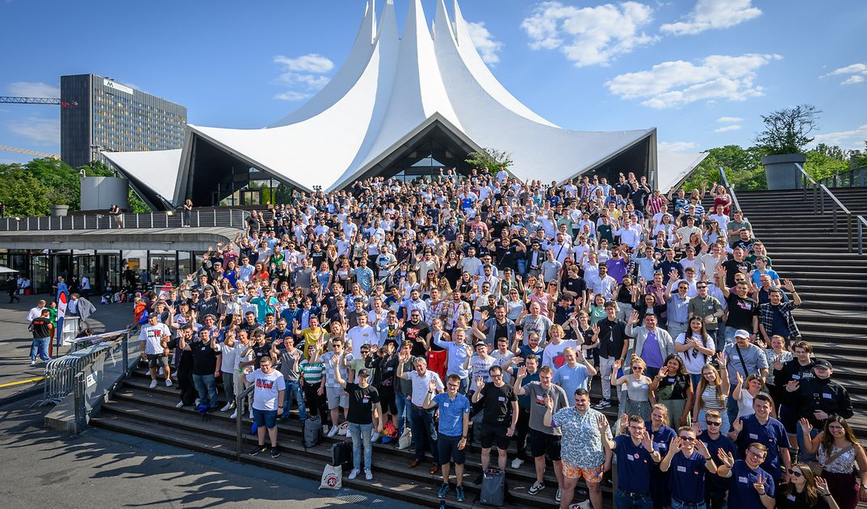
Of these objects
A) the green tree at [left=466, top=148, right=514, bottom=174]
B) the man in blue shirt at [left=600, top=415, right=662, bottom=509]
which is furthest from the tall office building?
the man in blue shirt at [left=600, top=415, right=662, bottom=509]

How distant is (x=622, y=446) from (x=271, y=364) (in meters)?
4.81

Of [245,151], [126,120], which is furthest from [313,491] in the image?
[126,120]

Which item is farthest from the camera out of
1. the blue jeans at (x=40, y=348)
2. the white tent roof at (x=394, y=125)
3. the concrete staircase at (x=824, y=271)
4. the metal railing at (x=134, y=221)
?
the white tent roof at (x=394, y=125)

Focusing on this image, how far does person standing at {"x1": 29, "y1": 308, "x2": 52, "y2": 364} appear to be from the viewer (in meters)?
12.0

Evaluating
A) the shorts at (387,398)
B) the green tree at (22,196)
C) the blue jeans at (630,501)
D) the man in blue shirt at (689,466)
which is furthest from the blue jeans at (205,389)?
the green tree at (22,196)

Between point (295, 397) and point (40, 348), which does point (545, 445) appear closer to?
point (295, 397)

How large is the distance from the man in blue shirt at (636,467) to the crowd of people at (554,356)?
0.06 feet

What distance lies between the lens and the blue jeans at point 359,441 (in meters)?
6.38

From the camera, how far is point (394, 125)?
93.5 feet

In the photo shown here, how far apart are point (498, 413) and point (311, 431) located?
9.90ft

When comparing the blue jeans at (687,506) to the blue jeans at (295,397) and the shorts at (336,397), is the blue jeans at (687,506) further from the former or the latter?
the blue jeans at (295,397)

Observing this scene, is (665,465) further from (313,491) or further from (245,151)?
(245,151)

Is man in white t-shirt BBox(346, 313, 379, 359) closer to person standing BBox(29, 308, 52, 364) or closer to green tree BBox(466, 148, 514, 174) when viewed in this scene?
person standing BBox(29, 308, 52, 364)

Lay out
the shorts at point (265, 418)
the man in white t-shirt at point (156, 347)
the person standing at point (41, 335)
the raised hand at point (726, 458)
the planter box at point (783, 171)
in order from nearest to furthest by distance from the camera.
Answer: the raised hand at point (726, 458)
the shorts at point (265, 418)
the man in white t-shirt at point (156, 347)
the person standing at point (41, 335)
the planter box at point (783, 171)
